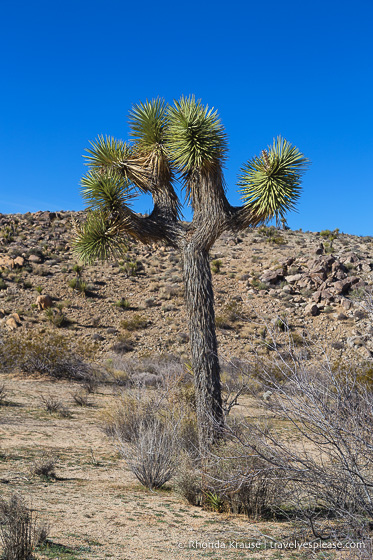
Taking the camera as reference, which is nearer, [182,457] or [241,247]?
[182,457]

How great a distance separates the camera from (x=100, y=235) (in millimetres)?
8039

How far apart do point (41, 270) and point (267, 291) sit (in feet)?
48.3

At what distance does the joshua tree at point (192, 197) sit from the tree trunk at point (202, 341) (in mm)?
15

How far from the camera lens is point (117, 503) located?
21.7ft

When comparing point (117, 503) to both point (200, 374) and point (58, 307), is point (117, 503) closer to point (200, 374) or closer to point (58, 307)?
point (200, 374)

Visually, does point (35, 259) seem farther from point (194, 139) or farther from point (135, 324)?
point (194, 139)

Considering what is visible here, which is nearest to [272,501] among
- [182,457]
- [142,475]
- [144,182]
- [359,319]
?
[182,457]

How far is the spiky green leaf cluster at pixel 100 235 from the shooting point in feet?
26.3

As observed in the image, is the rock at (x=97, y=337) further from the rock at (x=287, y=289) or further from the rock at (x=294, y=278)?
the rock at (x=294, y=278)

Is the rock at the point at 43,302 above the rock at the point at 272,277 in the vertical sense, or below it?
below

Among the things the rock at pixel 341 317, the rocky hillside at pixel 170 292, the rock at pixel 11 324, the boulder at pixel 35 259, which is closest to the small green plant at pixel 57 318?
the rocky hillside at pixel 170 292

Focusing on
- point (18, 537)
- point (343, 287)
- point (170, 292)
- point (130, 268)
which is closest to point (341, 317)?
point (343, 287)

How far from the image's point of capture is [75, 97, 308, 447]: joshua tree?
24.4 feet

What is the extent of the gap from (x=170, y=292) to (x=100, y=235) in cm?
2331
